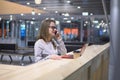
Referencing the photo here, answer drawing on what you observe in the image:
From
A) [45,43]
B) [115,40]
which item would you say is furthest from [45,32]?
[115,40]

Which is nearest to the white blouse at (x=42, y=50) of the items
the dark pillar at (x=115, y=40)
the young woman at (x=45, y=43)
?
the young woman at (x=45, y=43)

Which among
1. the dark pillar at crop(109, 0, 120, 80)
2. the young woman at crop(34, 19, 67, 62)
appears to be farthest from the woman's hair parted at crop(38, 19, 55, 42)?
the dark pillar at crop(109, 0, 120, 80)

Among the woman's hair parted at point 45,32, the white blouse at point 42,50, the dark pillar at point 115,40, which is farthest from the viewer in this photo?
the dark pillar at point 115,40

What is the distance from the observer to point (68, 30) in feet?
62.3

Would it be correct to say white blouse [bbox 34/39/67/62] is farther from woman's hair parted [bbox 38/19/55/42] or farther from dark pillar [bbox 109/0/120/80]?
dark pillar [bbox 109/0/120/80]

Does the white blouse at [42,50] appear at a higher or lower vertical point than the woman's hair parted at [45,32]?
lower

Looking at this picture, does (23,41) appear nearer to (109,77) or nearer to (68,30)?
(68,30)

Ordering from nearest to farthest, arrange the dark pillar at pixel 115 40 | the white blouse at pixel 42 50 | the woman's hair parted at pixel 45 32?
the white blouse at pixel 42 50 < the woman's hair parted at pixel 45 32 < the dark pillar at pixel 115 40

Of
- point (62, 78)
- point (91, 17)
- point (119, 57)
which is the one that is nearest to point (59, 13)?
point (91, 17)

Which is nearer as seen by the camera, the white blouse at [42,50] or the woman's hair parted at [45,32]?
the white blouse at [42,50]

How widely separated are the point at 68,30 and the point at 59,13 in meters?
1.47

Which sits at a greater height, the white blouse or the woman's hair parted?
the woman's hair parted

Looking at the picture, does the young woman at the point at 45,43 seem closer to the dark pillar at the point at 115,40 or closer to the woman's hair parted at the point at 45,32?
the woman's hair parted at the point at 45,32

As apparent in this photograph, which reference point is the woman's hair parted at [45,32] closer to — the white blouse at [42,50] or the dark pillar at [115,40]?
the white blouse at [42,50]
